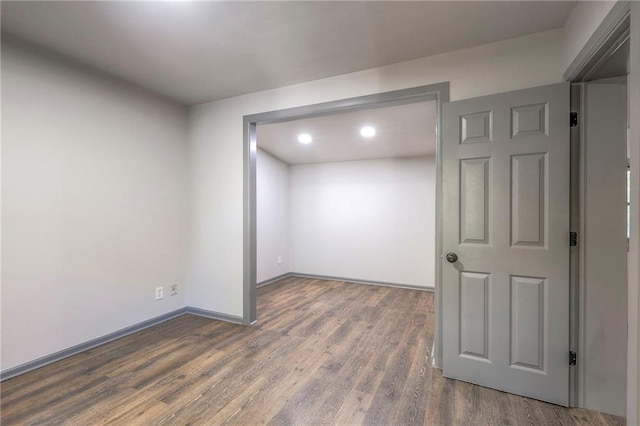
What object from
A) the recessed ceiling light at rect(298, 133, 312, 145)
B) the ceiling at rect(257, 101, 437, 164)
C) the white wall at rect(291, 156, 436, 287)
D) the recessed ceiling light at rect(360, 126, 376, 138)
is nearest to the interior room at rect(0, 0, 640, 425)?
the ceiling at rect(257, 101, 437, 164)

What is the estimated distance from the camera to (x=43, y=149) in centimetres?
223

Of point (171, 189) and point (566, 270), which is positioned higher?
point (171, 189)

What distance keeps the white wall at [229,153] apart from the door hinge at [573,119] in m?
0.71

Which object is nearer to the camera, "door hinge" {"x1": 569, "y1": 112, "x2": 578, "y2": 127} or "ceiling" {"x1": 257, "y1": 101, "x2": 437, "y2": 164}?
"door hinge" {"x1": 569, "y1": 112, "x2": 578, "y2": 127}

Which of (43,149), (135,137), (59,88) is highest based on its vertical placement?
(59,88)

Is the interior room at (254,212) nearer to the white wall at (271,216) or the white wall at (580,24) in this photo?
the white wall at (580,24)

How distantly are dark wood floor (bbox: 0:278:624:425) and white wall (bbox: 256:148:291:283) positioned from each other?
1872 mm

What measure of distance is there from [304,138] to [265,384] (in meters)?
3.26

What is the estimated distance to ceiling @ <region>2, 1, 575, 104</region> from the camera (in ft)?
5.79

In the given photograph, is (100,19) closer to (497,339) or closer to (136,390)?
(136,390)

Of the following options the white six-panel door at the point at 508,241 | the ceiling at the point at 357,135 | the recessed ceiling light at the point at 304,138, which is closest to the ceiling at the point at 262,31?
the white six-panel door at the point at 508,241

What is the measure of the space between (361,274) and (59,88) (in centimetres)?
442

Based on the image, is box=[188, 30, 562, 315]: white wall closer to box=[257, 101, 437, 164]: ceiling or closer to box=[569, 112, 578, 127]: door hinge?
box=[257, 101, 437, 164]: ceiling

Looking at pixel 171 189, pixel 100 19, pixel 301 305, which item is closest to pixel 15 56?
pixel 100 19
